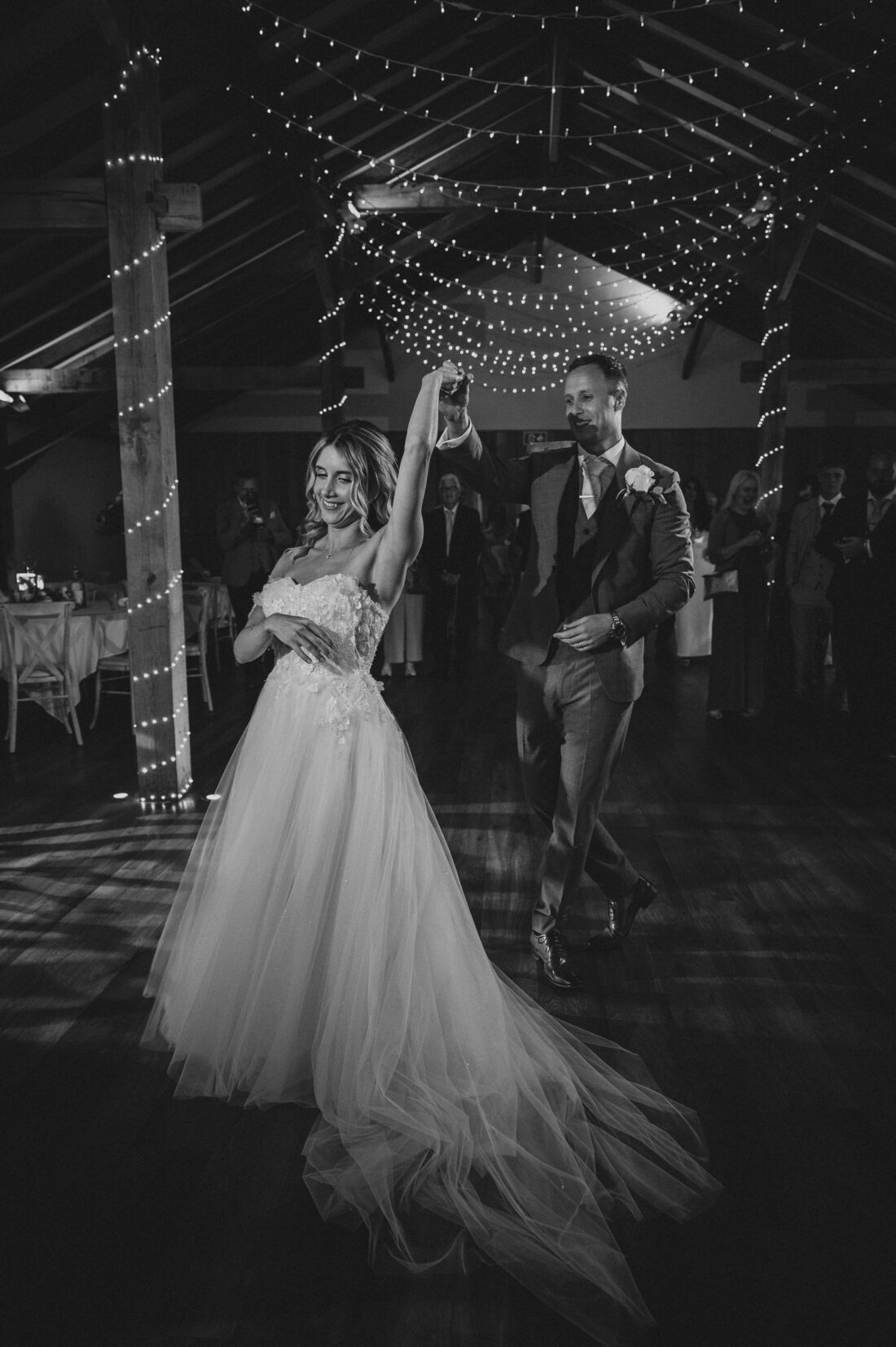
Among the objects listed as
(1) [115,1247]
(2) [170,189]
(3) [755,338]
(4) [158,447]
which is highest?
(3) [755,338]

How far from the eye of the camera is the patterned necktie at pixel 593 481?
2422 millimetres

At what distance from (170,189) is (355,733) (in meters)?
3.08

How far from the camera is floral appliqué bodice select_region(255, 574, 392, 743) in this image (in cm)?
207

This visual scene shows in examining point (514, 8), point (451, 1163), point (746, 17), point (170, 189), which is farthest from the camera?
point (514, 8)

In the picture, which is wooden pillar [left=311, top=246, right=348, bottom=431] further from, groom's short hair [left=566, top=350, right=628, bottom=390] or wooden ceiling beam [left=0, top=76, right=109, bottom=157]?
groom's short hair [left=566, top=350, right=628, bottom=390]

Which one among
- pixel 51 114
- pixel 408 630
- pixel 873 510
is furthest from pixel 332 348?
pixel 873 510

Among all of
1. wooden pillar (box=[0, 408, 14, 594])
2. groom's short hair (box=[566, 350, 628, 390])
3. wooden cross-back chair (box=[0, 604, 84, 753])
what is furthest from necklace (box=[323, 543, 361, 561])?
wooden pillar (box=[0, 408, 14, 594])

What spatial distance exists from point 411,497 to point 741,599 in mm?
4163

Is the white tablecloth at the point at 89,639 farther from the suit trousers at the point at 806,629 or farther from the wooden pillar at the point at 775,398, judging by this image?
the wooden pillar at the point at 775,398

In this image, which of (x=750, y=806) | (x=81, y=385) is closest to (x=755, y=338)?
(x=81, y=385)

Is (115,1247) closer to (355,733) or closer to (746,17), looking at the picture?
(355,733)

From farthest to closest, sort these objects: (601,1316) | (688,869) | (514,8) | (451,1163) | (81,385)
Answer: (81,385), (514,8), (688,869), (451,1163), (601,1316)

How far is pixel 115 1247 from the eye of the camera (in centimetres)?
157

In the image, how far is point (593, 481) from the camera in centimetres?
243
